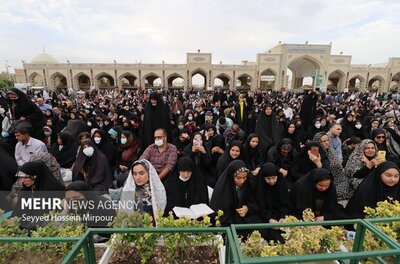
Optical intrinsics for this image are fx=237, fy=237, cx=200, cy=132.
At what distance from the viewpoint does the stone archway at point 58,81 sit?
1173 inches

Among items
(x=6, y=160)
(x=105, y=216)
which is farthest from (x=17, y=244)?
(x=6, y=160)

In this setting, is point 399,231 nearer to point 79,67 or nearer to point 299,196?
point 299,196

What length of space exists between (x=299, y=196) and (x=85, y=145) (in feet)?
8.63

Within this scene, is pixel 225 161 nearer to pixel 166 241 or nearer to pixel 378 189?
pixel 378 189

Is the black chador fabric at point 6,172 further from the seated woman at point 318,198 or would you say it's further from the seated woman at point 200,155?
the seated woman at point 318,198

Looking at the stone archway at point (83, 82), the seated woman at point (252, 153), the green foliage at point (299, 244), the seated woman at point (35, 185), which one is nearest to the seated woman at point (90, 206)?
the seated woman at point (35, 185)

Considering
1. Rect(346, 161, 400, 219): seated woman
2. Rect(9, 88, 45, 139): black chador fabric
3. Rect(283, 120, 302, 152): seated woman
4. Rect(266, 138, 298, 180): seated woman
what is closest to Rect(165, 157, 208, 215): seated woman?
Rect(266, 138, 298, 180): seated woman

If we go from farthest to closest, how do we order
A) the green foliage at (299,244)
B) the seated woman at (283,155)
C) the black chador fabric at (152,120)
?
the black chador fabric at (152,120)
the seated woman at (283,155)
the green foliage at (299,244)

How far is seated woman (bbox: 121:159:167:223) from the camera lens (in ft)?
7.67

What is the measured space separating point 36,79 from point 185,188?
3703cm

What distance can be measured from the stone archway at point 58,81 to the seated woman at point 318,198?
33480 millimetres

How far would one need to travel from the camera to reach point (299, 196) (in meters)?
2.50

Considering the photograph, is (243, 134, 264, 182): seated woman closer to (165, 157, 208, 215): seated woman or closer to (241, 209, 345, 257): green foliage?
(165, 157, 208, 215): seated woman

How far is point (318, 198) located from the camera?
250cm
